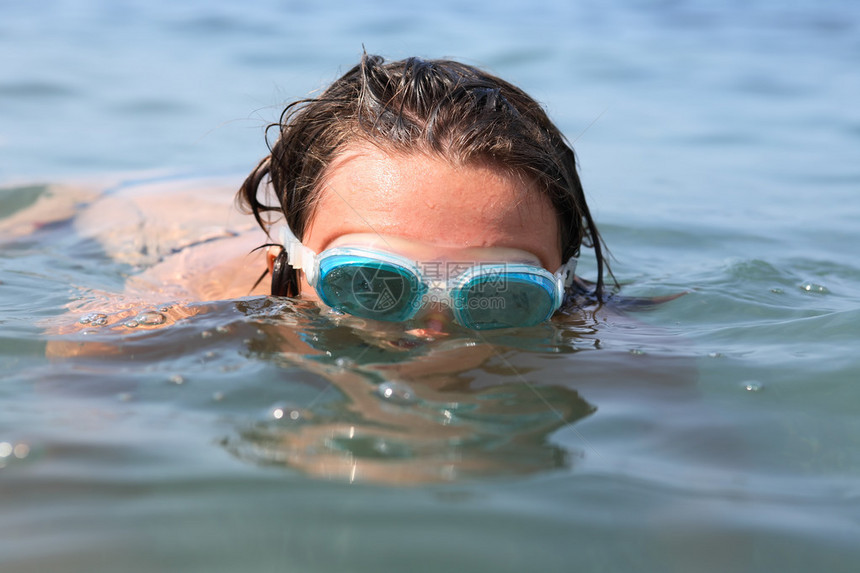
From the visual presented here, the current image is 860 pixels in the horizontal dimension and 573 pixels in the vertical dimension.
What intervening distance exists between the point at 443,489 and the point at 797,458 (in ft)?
3.15

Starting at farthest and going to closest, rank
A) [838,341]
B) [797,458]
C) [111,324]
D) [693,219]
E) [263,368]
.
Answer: [693,219]
[838,341]
[111,324]
[263,368]
[797,458]

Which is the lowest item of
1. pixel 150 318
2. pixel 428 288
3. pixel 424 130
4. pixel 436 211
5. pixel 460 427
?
pixel 460 427

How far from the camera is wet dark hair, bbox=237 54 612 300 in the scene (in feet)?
9.19

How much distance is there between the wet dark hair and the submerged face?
6 cm

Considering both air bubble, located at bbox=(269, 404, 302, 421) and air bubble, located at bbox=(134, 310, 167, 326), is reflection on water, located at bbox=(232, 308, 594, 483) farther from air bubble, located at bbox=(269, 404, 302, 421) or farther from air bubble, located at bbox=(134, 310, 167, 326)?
air bubble, located at bbox=(134, 310, 167, 326)

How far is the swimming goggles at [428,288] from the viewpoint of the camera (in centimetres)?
259

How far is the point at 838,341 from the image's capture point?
3.04 metres

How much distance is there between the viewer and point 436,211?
2613mm

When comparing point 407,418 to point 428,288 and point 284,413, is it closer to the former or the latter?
point 284,413

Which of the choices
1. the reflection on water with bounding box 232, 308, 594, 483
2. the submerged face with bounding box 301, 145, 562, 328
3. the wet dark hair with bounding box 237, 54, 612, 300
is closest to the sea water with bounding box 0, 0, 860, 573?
the reflection on water with bounding box 232, 308, 594, 483

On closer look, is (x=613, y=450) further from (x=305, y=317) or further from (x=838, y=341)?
(x=838, y=341)

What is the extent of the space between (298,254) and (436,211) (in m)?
0.64

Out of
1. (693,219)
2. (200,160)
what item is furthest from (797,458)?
(200,160)

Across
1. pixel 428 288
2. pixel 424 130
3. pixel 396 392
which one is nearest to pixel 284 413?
pixel 396 392
